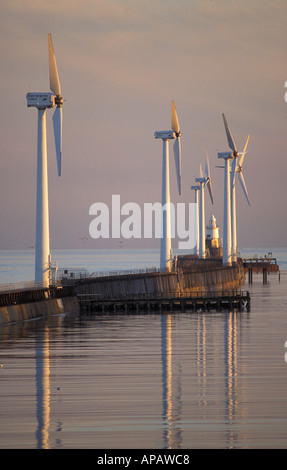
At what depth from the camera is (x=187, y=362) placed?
4428cm

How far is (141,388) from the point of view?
3488cm

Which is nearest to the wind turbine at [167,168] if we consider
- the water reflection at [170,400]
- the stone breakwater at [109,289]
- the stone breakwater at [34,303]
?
the stone breakwater at [109,289]

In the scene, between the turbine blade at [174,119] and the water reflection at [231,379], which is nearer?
the water reflection at [231,379]

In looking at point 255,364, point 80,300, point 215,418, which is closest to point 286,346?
point 255,364

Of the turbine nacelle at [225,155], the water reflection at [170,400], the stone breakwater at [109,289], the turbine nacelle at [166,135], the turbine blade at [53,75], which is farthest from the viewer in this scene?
the turbine nacelle at [225,155]

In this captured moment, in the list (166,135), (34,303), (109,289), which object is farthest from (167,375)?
(166,135)

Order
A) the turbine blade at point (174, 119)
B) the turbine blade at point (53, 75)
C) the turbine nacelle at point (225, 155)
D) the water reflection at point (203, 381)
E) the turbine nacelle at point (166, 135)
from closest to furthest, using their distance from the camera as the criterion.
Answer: the water reflection at point (203, 381) < the turbine blade at point (53, 75) < the turbine nacelle at point (166, 135) < the turbine blade at point (174, 119) < the turbine nacelle at point (225, 155)

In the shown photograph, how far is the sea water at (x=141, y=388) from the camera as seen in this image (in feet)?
86.4

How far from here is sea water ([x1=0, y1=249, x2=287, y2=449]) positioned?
26.3 m

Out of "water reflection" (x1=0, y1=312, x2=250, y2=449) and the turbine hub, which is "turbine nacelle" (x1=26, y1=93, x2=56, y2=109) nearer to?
the turbine hub

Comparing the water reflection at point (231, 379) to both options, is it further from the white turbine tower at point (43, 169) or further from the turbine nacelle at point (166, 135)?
the turbine nacelle at point (166, 135)

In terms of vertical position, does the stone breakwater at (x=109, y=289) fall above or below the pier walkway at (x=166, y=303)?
above
